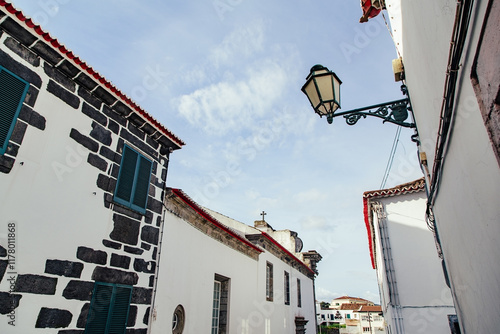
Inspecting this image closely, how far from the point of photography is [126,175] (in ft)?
18.6

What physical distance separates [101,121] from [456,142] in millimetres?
4988

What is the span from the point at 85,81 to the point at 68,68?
30 centimetres

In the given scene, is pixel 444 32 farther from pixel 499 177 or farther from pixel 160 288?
pixel 160 288

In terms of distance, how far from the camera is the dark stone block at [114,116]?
5469 mm

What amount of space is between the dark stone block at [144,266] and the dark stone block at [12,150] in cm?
259

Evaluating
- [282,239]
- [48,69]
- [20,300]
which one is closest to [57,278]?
[20,300]

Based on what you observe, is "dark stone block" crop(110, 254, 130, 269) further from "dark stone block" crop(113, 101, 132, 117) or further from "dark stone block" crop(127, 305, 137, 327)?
"dark stone block" crop(113, 101, 132, 117)

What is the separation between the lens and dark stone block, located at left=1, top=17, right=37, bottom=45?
4.06m

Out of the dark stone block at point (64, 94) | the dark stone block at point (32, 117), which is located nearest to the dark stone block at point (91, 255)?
the dark stone block at point (32, 117)

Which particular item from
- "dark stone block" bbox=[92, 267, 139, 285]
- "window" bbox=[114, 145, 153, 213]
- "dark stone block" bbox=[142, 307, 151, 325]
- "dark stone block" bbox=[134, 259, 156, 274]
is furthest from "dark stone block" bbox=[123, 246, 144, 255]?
"dark stone block" bbox=[142, 307, 151, 325]

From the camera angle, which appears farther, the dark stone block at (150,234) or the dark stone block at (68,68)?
the dark stone block at (150,234)

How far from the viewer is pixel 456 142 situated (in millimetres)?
2773

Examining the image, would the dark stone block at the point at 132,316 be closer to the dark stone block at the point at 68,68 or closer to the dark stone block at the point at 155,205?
the dark stone block at the point at 155,205

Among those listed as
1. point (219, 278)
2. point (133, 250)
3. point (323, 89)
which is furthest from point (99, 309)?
point (219, 278)
